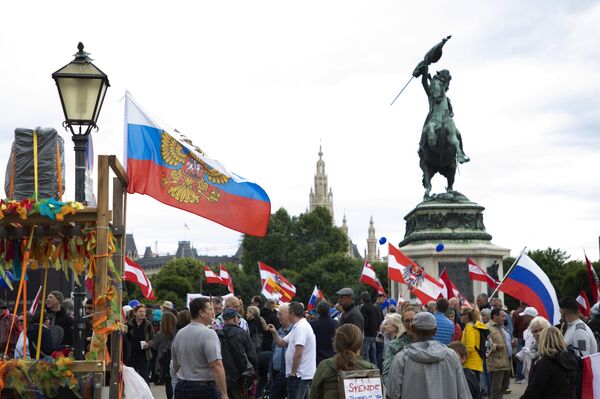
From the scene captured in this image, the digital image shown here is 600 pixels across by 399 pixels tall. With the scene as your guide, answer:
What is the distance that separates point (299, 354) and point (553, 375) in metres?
4.10

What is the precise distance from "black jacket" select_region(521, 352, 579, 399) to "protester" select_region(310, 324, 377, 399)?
1591 mm

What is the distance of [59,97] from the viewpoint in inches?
442

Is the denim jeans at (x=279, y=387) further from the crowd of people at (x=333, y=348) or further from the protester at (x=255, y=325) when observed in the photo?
the protester at (x=255, y=325)

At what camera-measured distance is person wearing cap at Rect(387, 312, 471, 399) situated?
8375 mm

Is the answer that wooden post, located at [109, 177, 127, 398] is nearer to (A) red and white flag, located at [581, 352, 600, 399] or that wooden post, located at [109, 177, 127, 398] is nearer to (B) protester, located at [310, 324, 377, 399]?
(B) protester, located at [310, 324, 377, 399]

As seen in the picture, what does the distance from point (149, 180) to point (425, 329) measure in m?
3.80

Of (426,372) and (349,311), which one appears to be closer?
(426,372)

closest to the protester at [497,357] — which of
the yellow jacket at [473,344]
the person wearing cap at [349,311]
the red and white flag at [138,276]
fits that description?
the yellow jacket at [473,344]

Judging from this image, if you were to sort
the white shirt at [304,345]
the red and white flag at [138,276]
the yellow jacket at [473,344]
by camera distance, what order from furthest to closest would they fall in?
the red and white flag at [138,276]
the yellow jacket at [473,344]
the white shirt at [304,345]

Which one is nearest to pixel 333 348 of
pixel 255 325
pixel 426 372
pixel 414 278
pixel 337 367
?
pixel 337 367

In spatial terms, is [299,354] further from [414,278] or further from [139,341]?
[414,278]

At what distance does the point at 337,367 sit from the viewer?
8.85 m

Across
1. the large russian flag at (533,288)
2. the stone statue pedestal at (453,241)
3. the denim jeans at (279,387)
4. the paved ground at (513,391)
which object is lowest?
the paved ground at (513,391)

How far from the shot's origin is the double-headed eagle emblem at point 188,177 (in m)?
11.2
